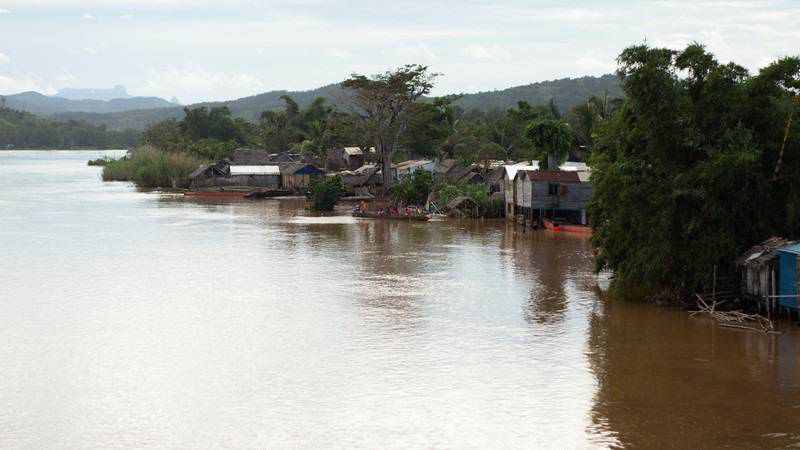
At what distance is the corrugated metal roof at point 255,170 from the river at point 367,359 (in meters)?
45.5

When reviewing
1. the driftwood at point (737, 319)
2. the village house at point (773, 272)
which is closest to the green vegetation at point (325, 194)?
the driftwood at point (737, 319)

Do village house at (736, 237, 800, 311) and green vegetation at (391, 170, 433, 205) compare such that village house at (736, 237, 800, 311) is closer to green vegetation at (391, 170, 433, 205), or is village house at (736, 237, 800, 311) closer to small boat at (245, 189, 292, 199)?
Result: green vegetation at (391, 170, 433, 205)

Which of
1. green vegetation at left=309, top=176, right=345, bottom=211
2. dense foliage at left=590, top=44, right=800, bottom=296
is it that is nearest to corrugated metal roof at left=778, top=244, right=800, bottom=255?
dense foliage at left=590, top=44, right=800, bottom=296

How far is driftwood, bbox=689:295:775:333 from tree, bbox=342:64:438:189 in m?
48.8

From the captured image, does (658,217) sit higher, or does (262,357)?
(658,217)

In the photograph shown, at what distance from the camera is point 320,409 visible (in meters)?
19.5

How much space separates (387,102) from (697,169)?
49.2 metres

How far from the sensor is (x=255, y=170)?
290 ft

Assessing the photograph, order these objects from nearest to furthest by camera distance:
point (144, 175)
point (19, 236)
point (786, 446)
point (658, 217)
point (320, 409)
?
1. point (786, 446)
2. point (320, 409)
3. point (658, 217)
4. point (19, 236)
5. point (144, 175)

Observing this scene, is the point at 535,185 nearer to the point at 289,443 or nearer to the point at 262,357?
the point at 262,357

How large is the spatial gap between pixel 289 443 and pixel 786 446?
938cm

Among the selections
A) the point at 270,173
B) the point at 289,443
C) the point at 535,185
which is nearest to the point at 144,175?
the point at 270,173

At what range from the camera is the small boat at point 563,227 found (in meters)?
49.6

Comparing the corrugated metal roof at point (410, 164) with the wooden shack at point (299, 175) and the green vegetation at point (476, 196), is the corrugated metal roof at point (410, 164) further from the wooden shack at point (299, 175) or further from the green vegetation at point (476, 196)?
the green vegetation at point (476, 196)
